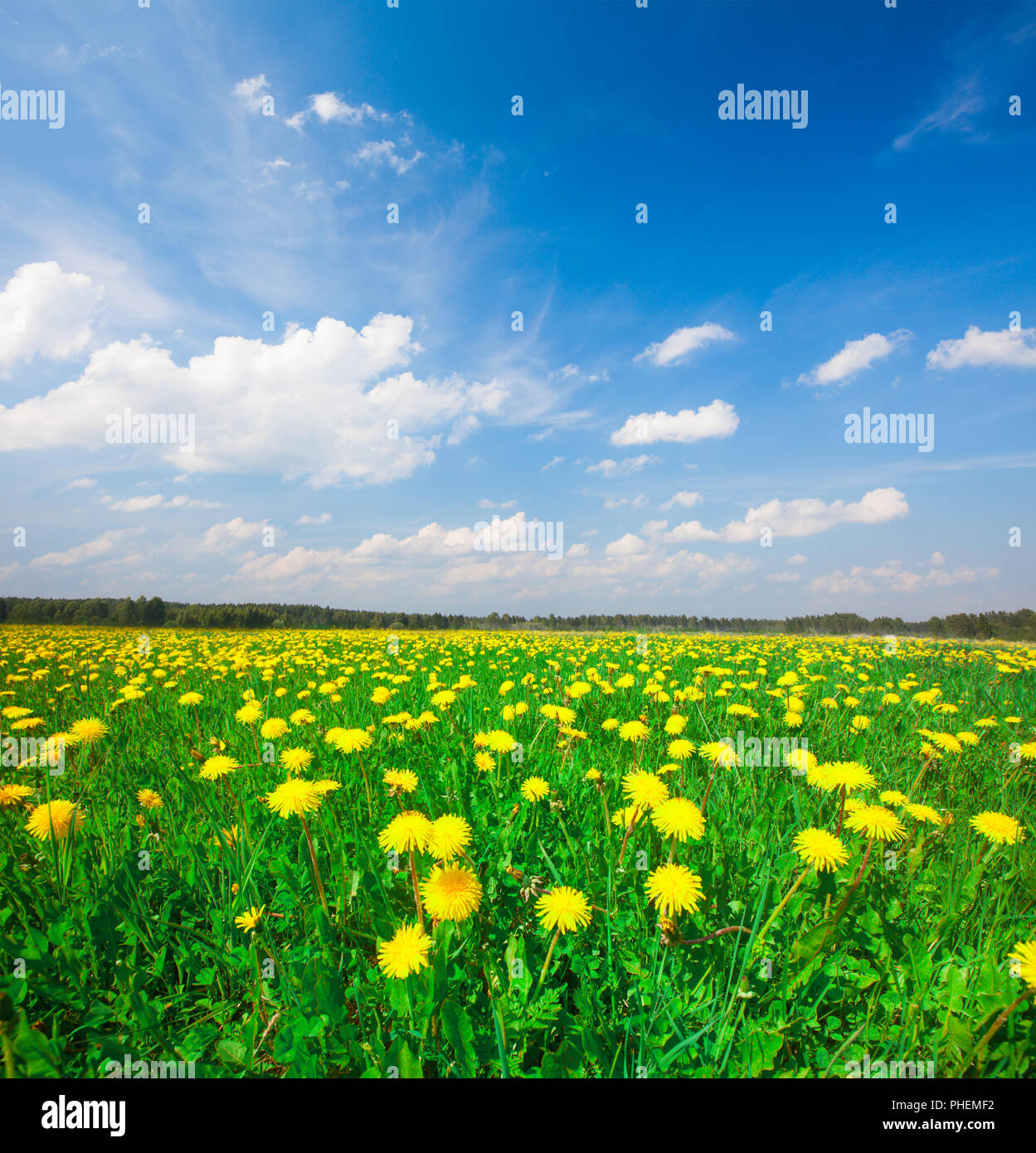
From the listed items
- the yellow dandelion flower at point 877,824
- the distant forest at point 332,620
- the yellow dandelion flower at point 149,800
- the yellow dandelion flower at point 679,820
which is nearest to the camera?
the yellow dandelion flower at point 679,820

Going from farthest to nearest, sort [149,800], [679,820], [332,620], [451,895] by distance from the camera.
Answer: [332,620] → [149,800] → [679,820] → [451,895]

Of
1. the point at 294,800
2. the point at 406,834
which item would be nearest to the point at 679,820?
the point at 406,834

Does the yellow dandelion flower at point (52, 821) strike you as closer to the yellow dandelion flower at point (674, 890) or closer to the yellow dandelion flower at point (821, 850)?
the yellow dandelion flower at point (674, 890)

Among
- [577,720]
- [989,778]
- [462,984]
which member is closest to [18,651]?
[577,720]

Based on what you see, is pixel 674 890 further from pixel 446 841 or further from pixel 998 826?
pixel 998 826

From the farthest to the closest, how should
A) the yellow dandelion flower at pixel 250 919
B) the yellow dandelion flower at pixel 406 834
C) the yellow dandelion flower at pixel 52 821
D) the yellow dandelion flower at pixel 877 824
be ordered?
the yellow dandelion flower at pixel 52 821, the yellow dandelion flower at pixel 877 824, the yellow dandelion flower at pixel 250 919, the yellow dandelion flower at pixel 406 834

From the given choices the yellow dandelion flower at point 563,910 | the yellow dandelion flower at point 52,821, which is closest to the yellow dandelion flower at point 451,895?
the yellow dandelion flower at point 563,910

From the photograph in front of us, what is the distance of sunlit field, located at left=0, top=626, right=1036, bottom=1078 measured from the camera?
4.63 ft

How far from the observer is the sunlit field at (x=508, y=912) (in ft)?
4.63

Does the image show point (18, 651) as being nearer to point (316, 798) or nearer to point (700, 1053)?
point (316, 798)

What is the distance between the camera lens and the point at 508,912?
2008 mm

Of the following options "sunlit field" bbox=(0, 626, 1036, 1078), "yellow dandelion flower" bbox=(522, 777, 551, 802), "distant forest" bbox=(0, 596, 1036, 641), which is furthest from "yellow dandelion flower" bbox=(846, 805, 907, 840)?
"distant forest" bbox=(0, 596, 1036, 641)

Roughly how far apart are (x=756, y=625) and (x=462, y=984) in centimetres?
4292
